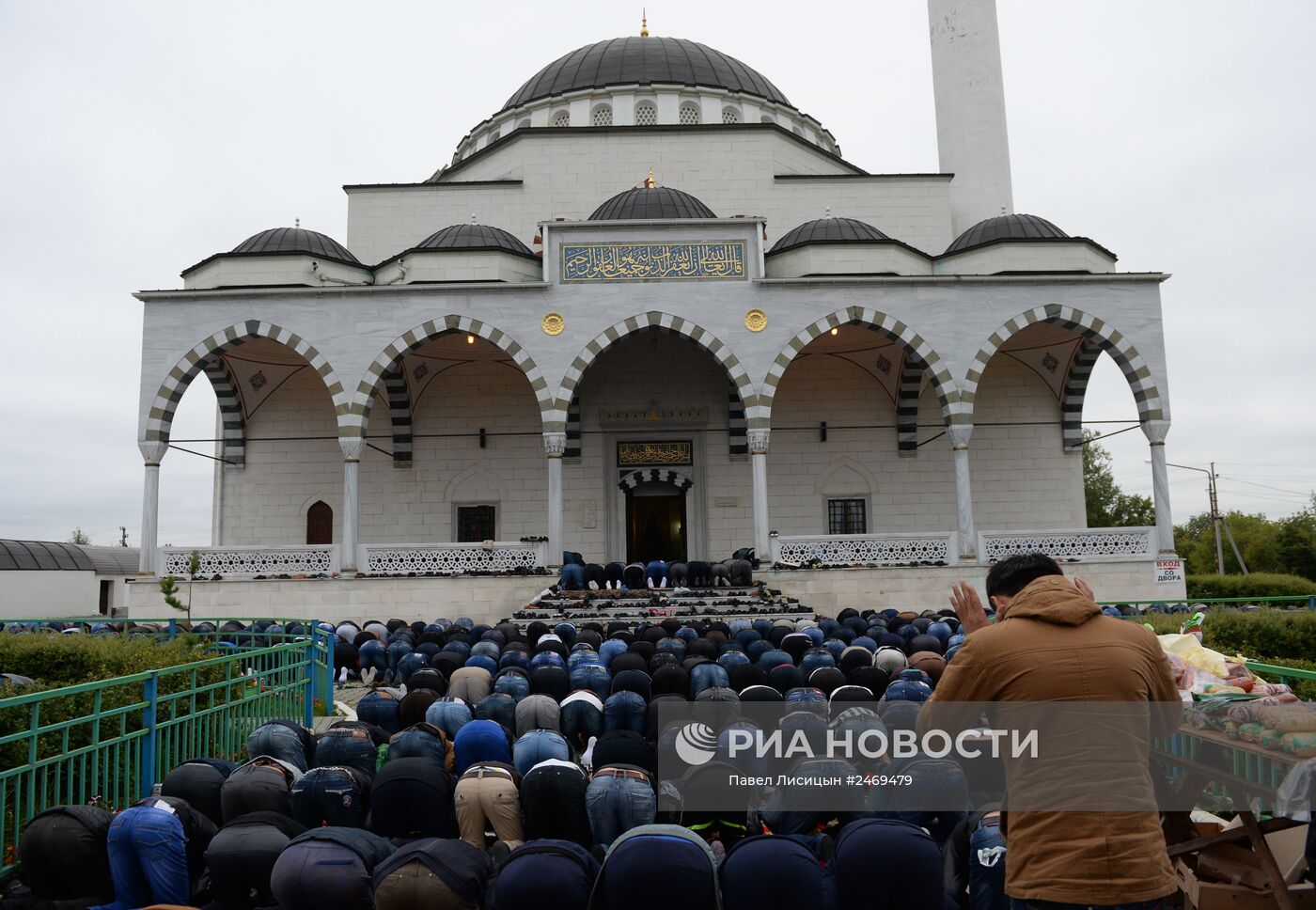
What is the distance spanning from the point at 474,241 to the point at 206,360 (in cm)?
498

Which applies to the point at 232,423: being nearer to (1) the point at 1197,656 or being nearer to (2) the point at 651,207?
(2) the point at 651,207

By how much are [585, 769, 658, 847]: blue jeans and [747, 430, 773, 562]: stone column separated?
1085cm

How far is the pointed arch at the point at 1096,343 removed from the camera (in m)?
15.7

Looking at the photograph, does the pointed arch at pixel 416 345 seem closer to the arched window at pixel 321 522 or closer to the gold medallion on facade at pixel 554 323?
the gold medallion on facade at pixel 554 323

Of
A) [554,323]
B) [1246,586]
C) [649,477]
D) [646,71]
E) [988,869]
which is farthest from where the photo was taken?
[646,71]

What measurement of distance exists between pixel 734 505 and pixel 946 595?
15.7ft

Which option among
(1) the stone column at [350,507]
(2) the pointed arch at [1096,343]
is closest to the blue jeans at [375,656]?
(1) the stone column at [350,507]

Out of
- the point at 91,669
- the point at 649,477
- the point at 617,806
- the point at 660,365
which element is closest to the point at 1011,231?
the point at 660,365

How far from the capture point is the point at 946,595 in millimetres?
14758

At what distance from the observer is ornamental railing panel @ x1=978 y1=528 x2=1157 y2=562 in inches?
598

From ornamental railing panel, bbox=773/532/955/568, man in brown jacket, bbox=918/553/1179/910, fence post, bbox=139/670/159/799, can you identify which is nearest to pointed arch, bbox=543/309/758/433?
ornamental railing panel, bbox=773/532/955/568

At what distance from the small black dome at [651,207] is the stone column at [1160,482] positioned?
8.43 meters

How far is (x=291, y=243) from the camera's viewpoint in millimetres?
16875

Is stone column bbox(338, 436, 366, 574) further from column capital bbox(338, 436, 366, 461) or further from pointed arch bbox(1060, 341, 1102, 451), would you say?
pointed arch bbox(1060, 341, 1102, 451)
